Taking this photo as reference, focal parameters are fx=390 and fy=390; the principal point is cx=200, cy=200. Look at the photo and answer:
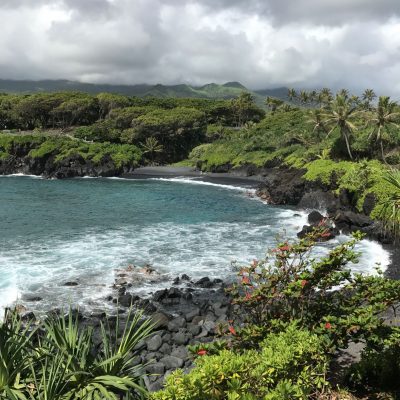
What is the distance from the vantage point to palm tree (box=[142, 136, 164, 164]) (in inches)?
3807

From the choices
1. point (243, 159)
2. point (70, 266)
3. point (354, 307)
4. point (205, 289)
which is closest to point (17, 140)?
point (243, 159)

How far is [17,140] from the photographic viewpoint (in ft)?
295

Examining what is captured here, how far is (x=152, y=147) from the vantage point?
96.7 metres

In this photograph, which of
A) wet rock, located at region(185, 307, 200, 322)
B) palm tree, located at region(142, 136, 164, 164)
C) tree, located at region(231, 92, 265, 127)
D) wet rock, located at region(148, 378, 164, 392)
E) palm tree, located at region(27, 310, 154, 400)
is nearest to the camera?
palm tree, located at region(27, 310, 154, 400)

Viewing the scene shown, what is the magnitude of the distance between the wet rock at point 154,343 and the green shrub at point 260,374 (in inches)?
306

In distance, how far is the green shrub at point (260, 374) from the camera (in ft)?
20.4

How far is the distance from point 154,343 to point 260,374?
9.24 metres

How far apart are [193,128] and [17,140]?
4283cm

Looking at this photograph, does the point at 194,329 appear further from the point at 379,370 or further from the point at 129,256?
the point at 129,256

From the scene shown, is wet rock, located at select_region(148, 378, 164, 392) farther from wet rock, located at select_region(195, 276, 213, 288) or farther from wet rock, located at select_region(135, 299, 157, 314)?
wet rock, located at select_region(195, 276, 213, 288)

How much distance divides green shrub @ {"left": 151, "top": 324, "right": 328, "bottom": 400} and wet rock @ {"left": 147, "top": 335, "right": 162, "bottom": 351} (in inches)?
306

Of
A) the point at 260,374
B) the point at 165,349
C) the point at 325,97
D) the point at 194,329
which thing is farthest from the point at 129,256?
the point at 325,97

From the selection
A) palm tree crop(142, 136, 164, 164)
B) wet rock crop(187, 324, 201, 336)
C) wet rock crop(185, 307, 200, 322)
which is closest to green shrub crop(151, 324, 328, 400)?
wet rock crop(187, 324, 201, 336)

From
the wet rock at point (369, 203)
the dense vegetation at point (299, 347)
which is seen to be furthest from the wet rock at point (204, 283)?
the wet rock at point (369, 203)
